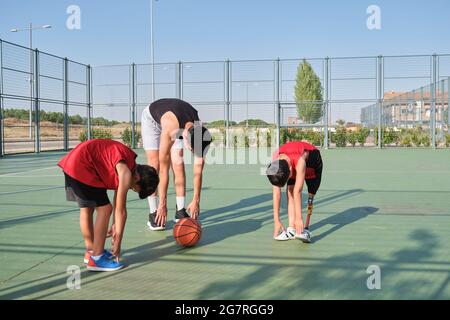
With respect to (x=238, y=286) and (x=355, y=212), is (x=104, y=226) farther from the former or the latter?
(x=355, y=212)

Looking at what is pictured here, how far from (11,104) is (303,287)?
734 inches

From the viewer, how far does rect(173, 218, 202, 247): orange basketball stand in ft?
15.2

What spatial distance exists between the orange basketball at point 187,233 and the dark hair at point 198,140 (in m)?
0.83

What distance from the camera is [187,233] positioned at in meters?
4.64

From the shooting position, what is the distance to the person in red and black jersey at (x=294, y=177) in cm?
470

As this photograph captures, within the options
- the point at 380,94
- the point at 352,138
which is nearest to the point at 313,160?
the point at 380,94

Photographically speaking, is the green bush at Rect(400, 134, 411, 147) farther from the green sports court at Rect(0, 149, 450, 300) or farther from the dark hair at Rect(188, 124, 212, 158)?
the dark hair at Rect(188, 124, 212, 158)

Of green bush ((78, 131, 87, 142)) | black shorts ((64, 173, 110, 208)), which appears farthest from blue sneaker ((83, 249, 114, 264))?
green bush ((78, 131, 87, 142))

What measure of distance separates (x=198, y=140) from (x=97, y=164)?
138cm

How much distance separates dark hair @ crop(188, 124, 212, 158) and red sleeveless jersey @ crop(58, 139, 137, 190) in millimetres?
1180

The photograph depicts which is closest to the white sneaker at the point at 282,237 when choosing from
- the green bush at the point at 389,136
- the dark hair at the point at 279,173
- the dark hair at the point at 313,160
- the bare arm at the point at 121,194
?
the dark hair at the point at 279,173

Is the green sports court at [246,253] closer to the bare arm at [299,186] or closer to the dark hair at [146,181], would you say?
the bare arm at [299,186]
